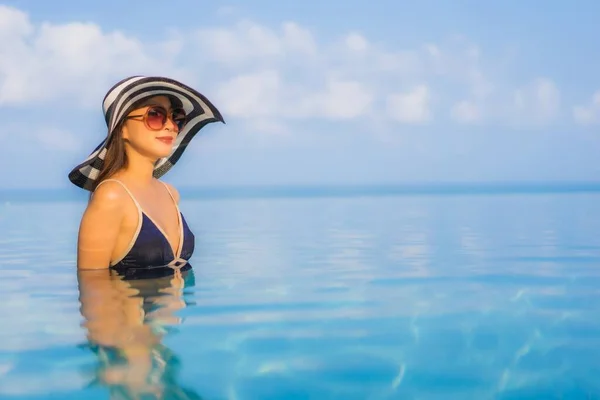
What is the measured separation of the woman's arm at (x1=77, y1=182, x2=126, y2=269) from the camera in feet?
17.1

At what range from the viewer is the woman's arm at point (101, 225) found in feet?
17.1

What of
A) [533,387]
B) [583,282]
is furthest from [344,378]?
[583,282]

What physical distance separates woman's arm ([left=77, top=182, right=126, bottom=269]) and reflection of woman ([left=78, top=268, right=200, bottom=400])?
0.40 ft

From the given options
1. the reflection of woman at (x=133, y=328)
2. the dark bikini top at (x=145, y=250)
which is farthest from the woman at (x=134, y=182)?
the reflection of woman at (x=133, y=328)

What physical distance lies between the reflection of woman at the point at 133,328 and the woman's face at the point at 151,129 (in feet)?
3.02

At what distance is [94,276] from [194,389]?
77.2 inches

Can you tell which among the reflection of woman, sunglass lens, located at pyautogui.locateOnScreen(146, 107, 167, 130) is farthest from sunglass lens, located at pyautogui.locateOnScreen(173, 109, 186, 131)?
the reflection of woman

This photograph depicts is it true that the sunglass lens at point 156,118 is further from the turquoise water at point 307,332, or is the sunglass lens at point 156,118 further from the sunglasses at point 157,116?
the turquoise water at point 307,332

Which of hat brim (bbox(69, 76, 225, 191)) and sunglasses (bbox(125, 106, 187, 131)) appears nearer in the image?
hat brim (bbox(69, 76, 225, 191))

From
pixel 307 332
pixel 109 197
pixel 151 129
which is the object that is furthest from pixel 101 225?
pixel 307 332

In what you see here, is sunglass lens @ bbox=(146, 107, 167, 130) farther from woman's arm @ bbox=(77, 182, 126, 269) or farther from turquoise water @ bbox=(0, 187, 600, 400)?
turquoise water @ bbox=(0, 187, 600, 400)

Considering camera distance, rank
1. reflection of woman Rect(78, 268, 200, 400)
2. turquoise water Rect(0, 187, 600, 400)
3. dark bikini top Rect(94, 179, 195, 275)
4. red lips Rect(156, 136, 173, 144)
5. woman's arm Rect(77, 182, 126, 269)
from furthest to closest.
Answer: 1. red lips Rect(156, 136, 173, 144)
2. dark bikini top Rect(94, 179, 195, 275)
3. woman's arm Rect(77, 182, 126, 269)
4. turquoise water Rect(0, 187, 600, 400)
5. reflection of woman Rect(78, 268, 200, 400)

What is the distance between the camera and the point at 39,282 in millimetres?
7957

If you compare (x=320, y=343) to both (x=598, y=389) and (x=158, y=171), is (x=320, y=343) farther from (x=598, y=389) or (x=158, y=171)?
(x=158, y=171)
